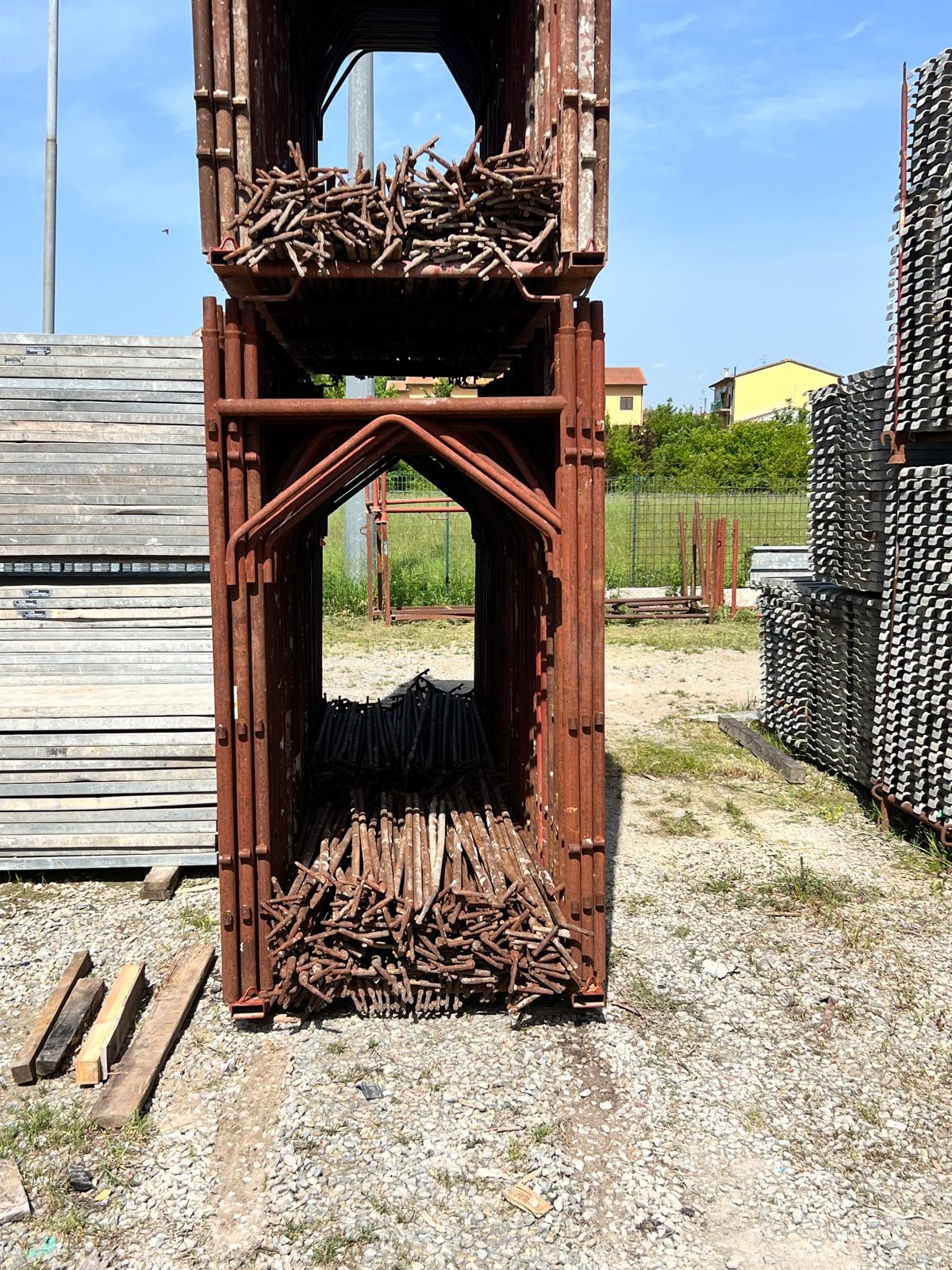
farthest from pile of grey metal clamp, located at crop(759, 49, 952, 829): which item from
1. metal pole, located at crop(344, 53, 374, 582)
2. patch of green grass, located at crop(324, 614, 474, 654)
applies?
metal pole, located at crop(344, 53, 374, 582)

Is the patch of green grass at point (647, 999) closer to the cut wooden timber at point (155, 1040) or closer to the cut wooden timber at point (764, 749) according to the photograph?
the cut wooden timber at point (155, 1040)

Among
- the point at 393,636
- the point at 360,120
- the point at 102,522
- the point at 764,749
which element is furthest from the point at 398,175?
the point at 360,120

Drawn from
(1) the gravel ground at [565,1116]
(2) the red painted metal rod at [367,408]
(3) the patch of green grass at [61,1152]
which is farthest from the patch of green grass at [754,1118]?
(2) the red painted metal rod at [367,408]

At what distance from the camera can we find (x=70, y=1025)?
4.73 metres

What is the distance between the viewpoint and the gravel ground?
3.50m

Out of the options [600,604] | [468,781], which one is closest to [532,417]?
[600,604]

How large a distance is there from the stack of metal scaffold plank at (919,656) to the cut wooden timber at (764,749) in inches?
50.4

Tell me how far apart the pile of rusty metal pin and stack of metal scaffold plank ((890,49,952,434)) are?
4.21 m

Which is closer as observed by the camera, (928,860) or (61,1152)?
(61,1152)

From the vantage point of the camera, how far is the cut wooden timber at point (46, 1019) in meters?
4.41

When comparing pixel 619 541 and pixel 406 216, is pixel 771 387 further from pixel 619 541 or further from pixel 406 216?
pixel 406 216

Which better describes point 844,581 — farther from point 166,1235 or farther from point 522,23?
point 166,1235

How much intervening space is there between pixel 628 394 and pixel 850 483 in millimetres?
72885

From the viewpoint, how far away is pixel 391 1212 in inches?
142
